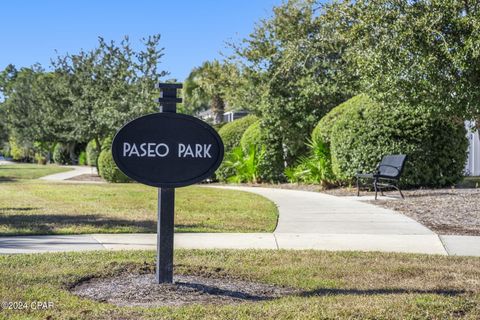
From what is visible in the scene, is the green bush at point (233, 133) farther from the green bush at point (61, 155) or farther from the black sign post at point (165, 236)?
the green bush at point (61, 155)

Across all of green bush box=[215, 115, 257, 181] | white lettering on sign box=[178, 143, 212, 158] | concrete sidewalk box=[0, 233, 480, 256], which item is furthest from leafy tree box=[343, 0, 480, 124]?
green bush box=[215, 115, 257, 181]

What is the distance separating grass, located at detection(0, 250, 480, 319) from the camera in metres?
4.79

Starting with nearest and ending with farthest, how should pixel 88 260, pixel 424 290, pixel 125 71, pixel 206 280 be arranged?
1. pixel 424 290
2. pixel 206 280
3. pixel 88 260
4. pixel 125 71

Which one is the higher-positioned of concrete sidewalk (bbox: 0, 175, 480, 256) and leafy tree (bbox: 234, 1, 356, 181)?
leafy tree (bbox: 234, 1, 356, 181)

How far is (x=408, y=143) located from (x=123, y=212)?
749 cm

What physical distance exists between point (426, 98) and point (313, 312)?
7.11m

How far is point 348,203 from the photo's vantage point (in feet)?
43.0

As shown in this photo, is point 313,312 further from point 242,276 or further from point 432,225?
point 432,225

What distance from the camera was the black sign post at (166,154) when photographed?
5578 mm

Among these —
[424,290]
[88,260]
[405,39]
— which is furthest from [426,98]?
[88,260]

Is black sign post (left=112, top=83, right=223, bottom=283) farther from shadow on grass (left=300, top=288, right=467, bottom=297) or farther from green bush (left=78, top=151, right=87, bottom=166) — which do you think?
green bush (left=78, top=151, right=87, bottom=166)

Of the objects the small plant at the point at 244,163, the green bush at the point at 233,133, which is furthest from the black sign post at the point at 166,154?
the green bush at the point at 233,133

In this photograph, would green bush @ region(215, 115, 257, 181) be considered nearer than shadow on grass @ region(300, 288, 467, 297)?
No

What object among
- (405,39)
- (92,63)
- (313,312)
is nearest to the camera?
(313,312)
